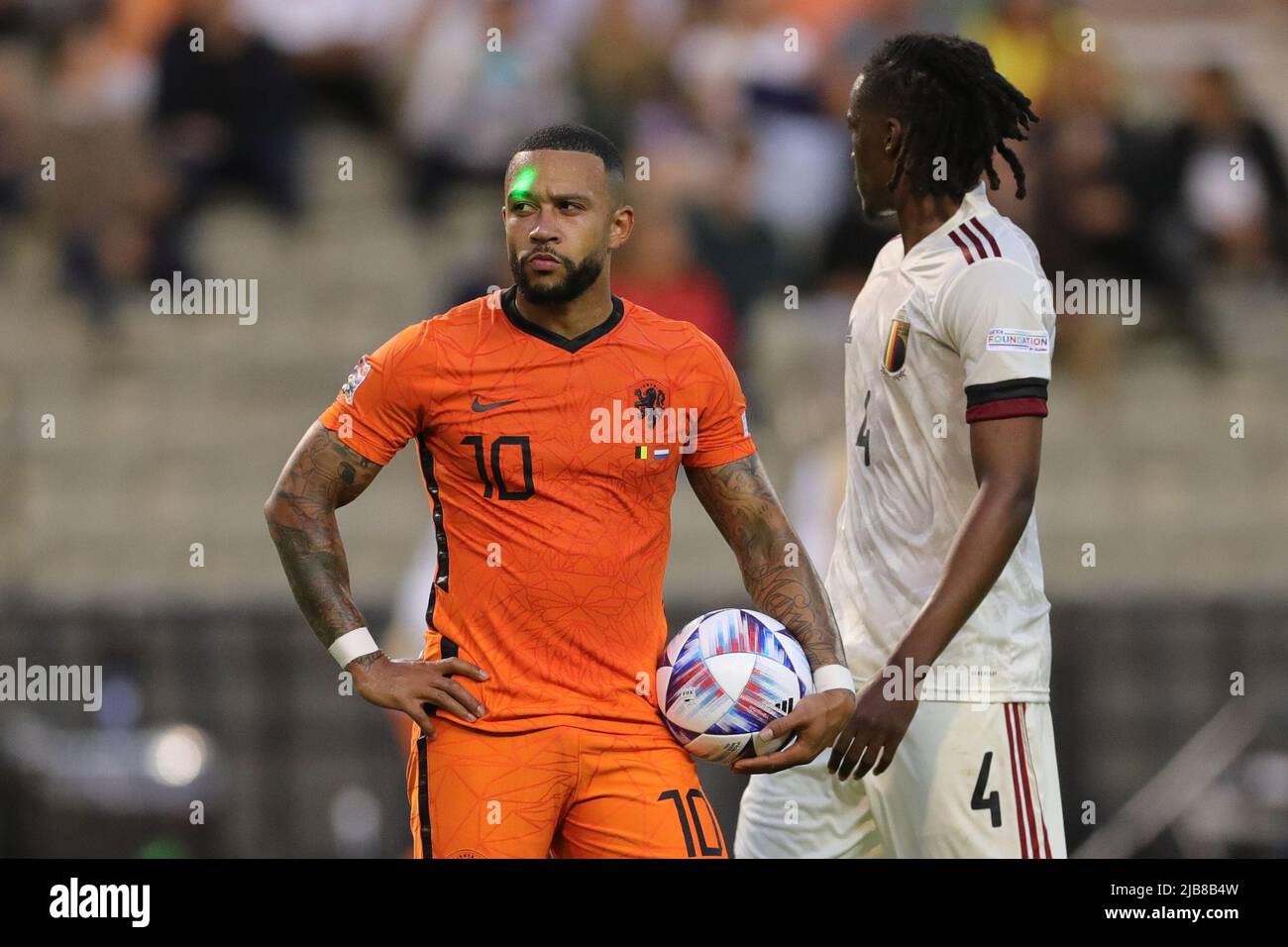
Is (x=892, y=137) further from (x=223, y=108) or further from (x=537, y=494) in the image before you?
(x=223, y=108)

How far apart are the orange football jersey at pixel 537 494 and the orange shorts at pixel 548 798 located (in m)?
0.06

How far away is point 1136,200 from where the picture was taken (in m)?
10.9

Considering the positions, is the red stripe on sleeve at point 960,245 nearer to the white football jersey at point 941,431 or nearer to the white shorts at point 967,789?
the white football jersey at point 941,431

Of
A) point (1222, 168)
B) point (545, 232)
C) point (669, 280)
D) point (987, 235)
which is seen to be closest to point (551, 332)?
point (545, 232)

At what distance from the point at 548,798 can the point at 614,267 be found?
585cm

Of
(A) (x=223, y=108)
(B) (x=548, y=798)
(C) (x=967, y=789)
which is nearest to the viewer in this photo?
(B) (x=548, y=798)

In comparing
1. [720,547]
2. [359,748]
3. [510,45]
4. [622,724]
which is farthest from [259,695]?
[622,724]

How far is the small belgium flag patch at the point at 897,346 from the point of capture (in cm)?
513

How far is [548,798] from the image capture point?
15.2 ft

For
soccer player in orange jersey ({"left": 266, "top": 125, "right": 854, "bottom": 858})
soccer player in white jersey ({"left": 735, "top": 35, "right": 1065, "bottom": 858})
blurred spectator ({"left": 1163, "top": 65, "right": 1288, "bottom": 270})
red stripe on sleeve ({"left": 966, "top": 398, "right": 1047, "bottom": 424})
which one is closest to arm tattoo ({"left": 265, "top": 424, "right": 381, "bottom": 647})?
soccer player in orange jersey ({"left": 266, "top": 125, "right": 854, "bottom": 858})

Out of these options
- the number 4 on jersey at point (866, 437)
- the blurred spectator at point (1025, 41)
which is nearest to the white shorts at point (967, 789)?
the number 4 on jersey at point (866, 437)

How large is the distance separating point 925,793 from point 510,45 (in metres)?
6.87

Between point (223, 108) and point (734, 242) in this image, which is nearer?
point (734, 242)

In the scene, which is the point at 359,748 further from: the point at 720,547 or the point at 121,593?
the point at 720,547
